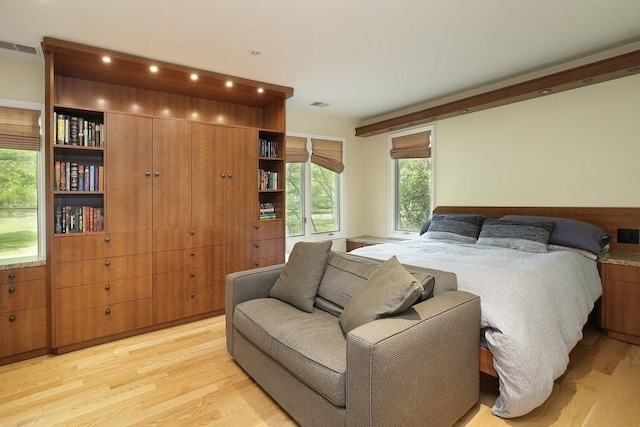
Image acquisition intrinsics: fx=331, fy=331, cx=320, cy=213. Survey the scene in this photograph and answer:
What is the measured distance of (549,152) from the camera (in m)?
3.38

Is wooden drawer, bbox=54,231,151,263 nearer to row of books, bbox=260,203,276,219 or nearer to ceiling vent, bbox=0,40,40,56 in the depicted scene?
row of books, bbox=260,203,276,219

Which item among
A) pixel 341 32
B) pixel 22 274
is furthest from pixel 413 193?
pixel 22 274

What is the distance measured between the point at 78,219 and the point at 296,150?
262 cm

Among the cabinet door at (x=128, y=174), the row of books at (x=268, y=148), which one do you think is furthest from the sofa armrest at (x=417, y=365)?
the row of books at (x=268, y=148)

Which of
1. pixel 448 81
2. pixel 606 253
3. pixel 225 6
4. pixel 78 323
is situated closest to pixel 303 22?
pixel 225 6

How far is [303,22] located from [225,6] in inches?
21.1

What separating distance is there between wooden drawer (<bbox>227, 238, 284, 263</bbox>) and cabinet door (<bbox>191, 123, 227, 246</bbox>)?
162 millimetres

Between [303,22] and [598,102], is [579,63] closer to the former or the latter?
[598,102]

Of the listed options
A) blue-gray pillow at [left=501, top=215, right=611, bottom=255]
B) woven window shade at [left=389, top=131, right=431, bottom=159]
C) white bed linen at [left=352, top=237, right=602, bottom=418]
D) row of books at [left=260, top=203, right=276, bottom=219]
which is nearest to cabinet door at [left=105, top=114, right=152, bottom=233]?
row of books at [left=260, top=203, right=276, bottom=219]

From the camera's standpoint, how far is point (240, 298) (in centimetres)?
251

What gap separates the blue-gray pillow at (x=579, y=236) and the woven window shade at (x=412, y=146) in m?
1.85

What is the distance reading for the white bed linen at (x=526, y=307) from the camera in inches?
67.7

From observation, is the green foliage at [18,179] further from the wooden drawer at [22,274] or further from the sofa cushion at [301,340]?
the sofa cushion at [301,340]

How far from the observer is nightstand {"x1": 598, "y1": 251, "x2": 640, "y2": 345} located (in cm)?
263
